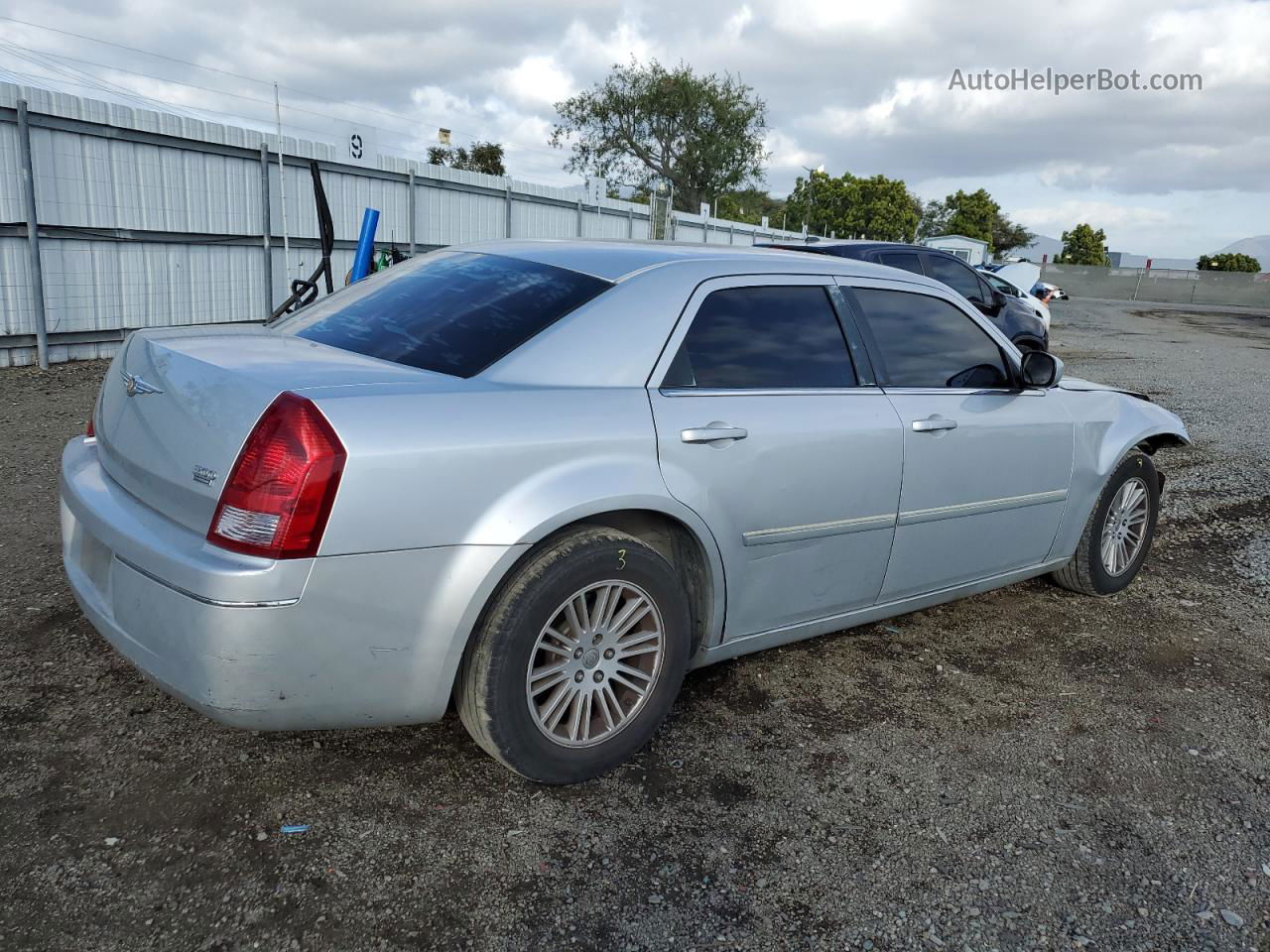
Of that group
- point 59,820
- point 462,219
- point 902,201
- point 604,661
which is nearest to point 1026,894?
point 604,661

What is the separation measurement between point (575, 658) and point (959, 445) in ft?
5.79

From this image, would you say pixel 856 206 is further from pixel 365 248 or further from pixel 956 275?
pixel 365 248

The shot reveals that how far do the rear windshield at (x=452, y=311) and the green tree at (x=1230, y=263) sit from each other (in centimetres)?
8216

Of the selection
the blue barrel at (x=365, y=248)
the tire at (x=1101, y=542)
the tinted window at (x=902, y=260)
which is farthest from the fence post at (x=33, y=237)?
the tire at (x=1101, y=542)

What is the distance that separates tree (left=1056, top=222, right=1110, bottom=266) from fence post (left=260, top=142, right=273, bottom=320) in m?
90.3

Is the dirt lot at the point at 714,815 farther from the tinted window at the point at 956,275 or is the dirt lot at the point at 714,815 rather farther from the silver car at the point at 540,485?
the tinted window at the point at 956,275

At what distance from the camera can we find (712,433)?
288 cm

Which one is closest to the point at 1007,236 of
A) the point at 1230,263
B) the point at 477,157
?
the point at 1230,263

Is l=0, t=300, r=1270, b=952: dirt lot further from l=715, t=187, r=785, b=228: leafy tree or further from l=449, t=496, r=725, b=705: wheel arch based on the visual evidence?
l=715, t=187, r=785, b=228: leafy tree

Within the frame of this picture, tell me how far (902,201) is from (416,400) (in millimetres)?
79021

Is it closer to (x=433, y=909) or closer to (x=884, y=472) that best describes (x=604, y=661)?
(x=433, y=909)

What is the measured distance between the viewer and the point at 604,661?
278 cm

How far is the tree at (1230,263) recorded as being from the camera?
71.8 metres

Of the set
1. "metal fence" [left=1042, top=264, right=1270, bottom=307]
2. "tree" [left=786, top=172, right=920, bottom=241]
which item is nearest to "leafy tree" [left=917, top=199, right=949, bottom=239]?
"tree" [left=786, top=172, right=920, bottom=241]
